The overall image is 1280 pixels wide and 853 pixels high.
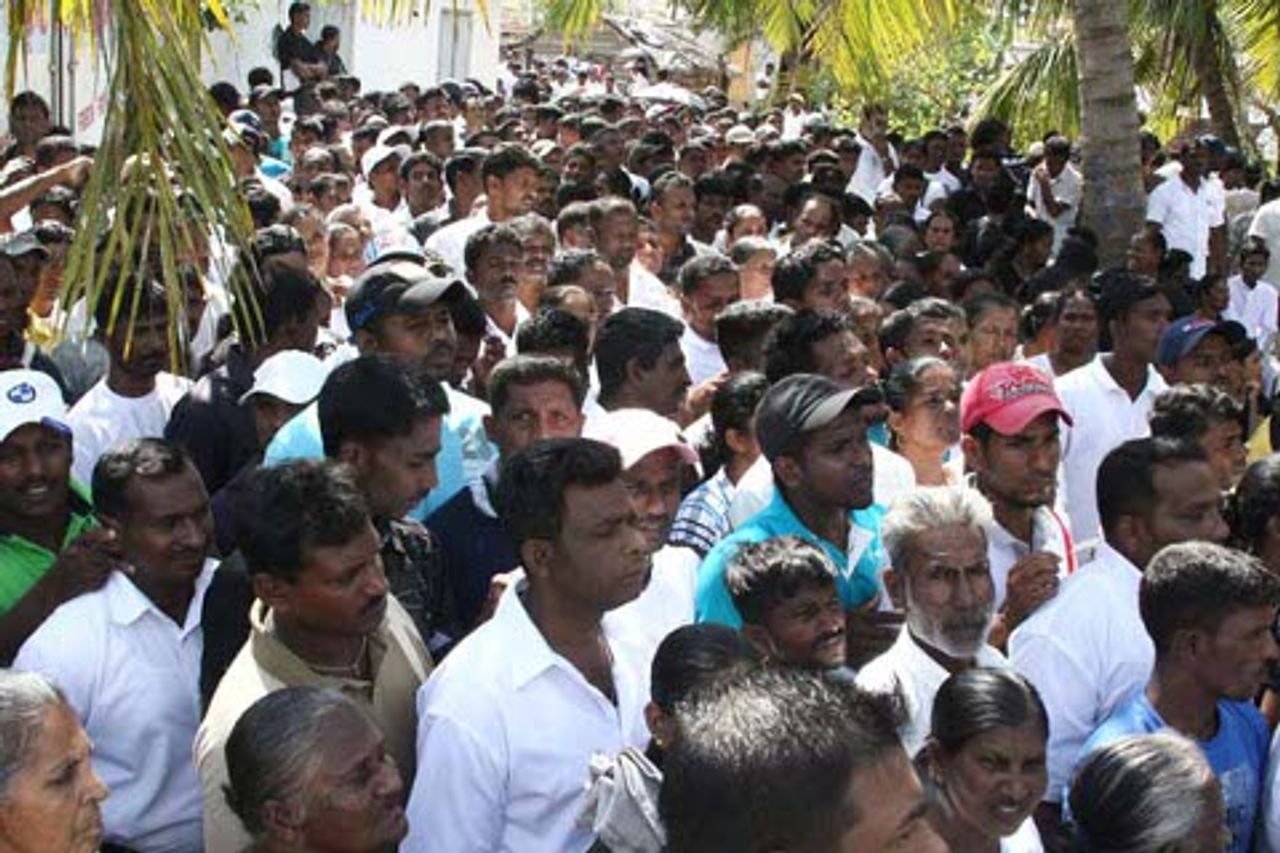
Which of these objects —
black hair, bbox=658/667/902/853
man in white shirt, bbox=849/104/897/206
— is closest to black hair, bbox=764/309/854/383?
black hair, bbox=658/667/902/853

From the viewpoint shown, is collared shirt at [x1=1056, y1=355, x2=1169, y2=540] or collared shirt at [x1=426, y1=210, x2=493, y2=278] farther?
collared shirt at [x1=426, y1=210, x2=493, y2=278]

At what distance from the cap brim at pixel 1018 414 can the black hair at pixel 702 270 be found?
7.90 feet

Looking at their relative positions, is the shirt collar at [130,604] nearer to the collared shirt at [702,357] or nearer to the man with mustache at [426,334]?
the man with mustache at [426,334]

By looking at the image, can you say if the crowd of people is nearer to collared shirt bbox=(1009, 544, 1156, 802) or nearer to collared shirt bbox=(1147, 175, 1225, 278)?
collared shirt bbox=(1009, 544, 1156, 802)

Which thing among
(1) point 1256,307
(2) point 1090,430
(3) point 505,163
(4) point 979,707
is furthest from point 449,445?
(1) point 1256,307

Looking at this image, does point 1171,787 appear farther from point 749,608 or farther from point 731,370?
point 731,370

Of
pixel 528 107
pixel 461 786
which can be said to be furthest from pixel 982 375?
pixel 528 107

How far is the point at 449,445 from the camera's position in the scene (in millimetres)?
5293

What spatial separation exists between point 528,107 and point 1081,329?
11531mm

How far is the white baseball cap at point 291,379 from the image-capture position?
524 cm

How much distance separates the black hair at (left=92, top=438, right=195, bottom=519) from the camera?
4.27 meters

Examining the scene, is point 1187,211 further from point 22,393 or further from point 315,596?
point 315,596

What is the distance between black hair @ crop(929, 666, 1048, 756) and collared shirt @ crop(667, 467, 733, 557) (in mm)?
1322

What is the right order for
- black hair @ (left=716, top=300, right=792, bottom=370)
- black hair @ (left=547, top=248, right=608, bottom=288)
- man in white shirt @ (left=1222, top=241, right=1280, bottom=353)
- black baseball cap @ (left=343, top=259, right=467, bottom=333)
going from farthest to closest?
man in white shirt @ (left=1222, top=241, right=1280, bottom=353)
black hair @ (left=547, top=248, right=608, bottom=288)
black hair @ (left=716, top=300, right=792, bottom=370)
black baseball cap @ (left=343, top=259, right=467, bottom=333)
